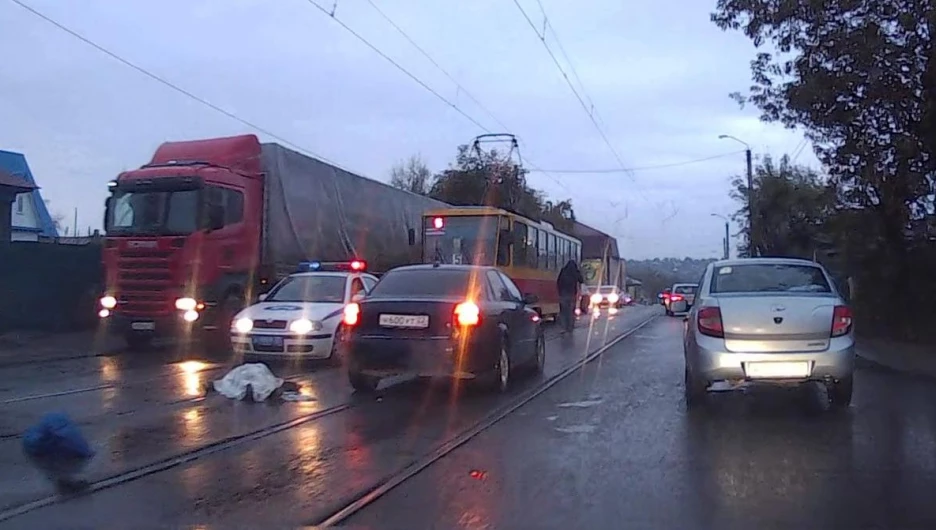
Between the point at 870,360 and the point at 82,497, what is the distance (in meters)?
15.0

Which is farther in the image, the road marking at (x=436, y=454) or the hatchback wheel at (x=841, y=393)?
the hatchback wheel at (x=841, y=393)

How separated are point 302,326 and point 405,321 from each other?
414 cm

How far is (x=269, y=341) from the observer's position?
15.6 m

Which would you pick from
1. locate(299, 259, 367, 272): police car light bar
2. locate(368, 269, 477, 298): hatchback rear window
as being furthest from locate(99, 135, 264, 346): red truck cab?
locate(368, 269, 477, 298): hatchback rear window

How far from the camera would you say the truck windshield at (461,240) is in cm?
2666

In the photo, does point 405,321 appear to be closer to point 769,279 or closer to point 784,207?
point 769,279

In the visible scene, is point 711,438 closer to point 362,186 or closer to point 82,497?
point 82,497

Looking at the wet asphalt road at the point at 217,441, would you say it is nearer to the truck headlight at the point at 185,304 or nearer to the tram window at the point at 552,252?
the truck headlight at the point at 185,304

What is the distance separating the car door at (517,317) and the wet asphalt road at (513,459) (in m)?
0.64

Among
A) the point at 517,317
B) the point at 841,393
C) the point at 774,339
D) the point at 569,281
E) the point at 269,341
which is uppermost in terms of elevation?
the point at 569,281

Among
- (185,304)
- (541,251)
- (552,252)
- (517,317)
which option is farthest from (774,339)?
(552,252)

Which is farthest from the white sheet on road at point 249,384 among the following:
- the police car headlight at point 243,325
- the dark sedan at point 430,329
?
the police car headlight at point 243,325

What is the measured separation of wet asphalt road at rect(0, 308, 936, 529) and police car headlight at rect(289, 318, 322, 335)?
2198mm

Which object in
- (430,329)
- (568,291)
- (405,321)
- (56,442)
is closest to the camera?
(56,442)
